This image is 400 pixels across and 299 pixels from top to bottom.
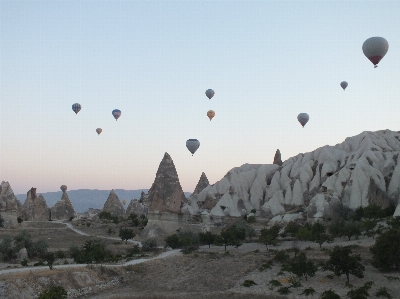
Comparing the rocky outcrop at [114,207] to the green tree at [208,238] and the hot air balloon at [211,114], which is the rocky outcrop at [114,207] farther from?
the green tree at [208,238]

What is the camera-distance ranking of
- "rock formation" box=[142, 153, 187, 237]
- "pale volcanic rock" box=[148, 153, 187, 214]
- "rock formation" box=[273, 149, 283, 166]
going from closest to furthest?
"rock formation" box=[142, 153, 187, 237] < "pale volcanic rock" box=[148, 153, 187, 214] < "rock formation" box=[273, 149, 283, 166]

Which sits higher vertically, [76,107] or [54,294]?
[76,107]

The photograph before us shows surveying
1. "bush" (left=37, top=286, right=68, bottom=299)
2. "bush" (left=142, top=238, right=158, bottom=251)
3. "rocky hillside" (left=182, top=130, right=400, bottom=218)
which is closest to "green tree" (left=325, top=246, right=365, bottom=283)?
"bush" (left=37, top=286, right=68, bottom=299)

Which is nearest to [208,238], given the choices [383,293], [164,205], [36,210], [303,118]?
[164,205]

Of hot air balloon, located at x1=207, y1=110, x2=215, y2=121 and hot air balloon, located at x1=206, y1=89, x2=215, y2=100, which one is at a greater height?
hot air balloon, located at x1=206, y1=89, x2=215, y2=100

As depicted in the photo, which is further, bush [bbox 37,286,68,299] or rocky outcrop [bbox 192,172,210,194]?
rocky outcrop [bbox 192,172,210,194]

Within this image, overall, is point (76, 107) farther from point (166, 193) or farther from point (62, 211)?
point (166, 193)

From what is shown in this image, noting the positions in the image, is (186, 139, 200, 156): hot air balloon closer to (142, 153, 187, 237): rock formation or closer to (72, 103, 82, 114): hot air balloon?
(142, 153, 187, 237): rock formation
